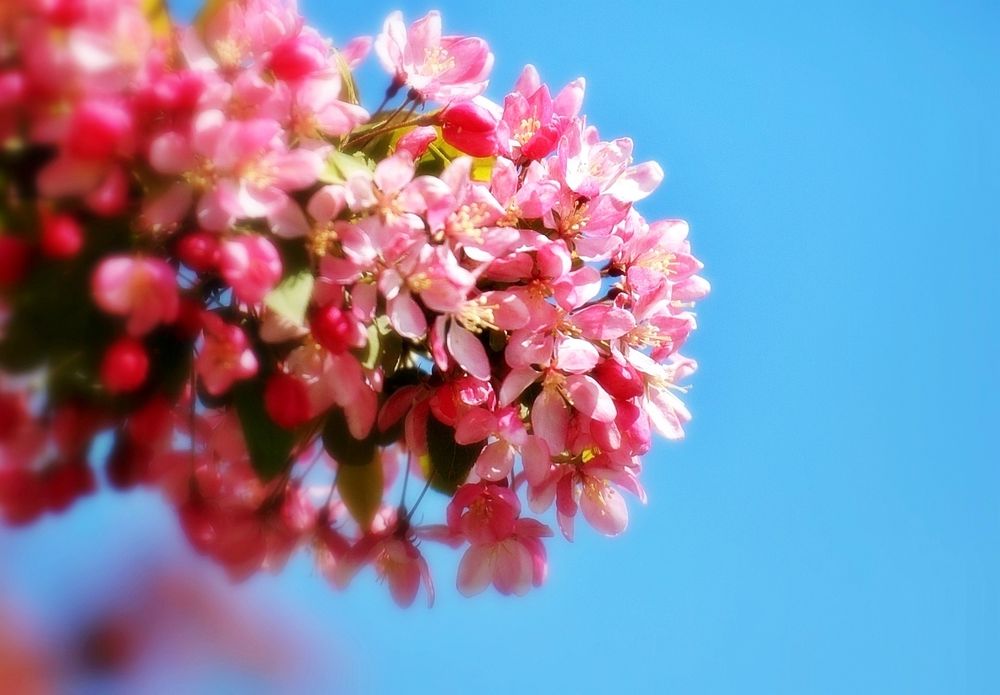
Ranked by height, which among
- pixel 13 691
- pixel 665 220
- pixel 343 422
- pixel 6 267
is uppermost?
pixel 665 220

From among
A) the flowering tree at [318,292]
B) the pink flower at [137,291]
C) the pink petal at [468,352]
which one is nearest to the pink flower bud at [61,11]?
the flowering tree at [318,292]

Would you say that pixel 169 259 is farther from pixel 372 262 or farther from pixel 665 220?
pixel 665 220

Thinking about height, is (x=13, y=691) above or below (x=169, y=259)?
below

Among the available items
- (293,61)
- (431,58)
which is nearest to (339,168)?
(293,61)

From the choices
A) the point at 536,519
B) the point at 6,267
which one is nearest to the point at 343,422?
the point at 536,519

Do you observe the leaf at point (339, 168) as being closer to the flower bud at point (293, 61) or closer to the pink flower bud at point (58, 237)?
the flower bud at point (293, 61)

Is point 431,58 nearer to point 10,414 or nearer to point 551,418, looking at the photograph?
point 551,418

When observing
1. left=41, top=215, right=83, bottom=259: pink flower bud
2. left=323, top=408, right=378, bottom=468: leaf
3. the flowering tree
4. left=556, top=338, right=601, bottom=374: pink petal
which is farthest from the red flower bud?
left=556, top=338, right=601, bottom=374: pink petal

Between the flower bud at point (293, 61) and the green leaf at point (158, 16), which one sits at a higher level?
the flower bud at point (293, 61)
